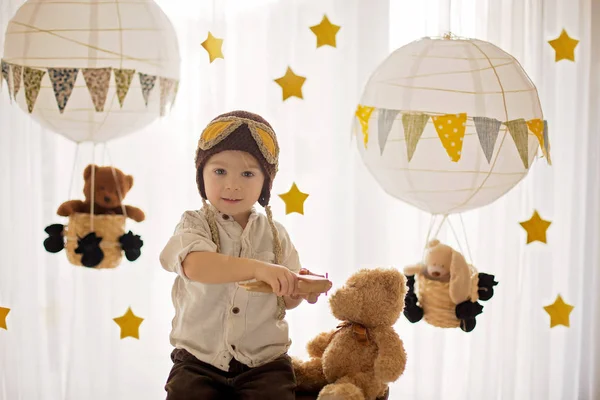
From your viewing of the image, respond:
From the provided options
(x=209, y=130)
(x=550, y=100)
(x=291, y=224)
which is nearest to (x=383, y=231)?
(x=291, y=224)

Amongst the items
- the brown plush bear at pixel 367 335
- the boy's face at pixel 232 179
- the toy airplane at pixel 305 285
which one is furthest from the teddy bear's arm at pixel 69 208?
the brown plush bear at pixel 367 335

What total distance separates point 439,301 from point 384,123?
0.35 m

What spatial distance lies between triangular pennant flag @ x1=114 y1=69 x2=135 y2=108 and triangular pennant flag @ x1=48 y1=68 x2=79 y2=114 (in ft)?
0.22

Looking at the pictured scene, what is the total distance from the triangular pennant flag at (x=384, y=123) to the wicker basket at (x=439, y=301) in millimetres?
284

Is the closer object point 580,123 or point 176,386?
point 176,386

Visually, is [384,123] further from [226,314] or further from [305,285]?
[226,314]

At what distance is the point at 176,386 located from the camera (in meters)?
1.40

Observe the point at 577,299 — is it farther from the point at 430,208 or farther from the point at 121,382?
the point at 121,382

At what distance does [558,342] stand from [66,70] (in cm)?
165

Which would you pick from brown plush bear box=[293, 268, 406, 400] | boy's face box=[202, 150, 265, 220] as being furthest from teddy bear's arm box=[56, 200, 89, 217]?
brown plush bear box=[293, 268, 406, 400]

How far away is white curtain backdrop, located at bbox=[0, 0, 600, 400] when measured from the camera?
1.96 m

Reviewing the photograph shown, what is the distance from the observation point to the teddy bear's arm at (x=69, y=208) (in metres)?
1.38

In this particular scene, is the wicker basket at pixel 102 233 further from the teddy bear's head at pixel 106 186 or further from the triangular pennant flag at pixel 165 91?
the triangular pennant flag at pixel 165 91

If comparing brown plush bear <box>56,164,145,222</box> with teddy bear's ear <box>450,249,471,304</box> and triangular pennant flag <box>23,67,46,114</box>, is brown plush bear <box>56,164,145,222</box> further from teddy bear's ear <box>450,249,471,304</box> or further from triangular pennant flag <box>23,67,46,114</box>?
teddy bear's ear <box>450,249,471,304</box>
